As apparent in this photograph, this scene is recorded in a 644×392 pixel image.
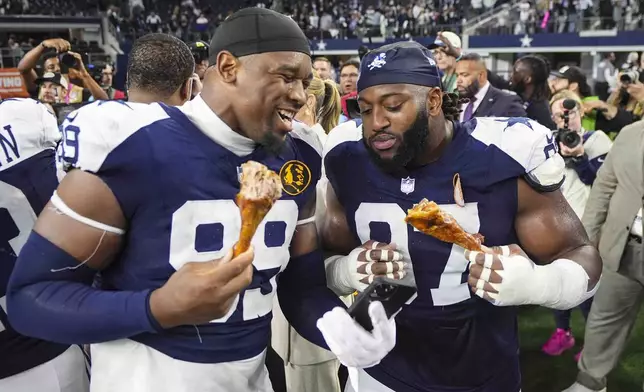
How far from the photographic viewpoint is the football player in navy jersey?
5.31ft

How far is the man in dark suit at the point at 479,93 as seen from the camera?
405 centimetres

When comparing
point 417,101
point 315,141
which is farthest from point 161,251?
point 417,101

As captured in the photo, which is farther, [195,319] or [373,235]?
[373,235]

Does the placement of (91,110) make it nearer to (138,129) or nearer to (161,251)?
(138,129)

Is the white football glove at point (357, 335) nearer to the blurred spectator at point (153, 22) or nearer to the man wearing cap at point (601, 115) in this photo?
the man wearing cap at point (601, 115)

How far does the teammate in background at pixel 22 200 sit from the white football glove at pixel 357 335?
2.95ft

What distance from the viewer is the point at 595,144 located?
336 centimetres

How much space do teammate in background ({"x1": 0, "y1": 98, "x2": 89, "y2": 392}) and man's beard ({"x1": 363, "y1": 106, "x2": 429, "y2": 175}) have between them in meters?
0.92

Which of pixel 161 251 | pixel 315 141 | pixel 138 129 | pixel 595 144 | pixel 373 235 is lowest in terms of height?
pixel 595 144

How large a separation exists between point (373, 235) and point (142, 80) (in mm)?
1141

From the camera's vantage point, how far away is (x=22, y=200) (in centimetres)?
161

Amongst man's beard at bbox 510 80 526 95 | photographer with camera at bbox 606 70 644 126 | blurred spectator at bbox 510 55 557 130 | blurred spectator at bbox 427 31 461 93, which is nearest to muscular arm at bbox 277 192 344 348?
photographer with camera at bbox 606 70 644 126

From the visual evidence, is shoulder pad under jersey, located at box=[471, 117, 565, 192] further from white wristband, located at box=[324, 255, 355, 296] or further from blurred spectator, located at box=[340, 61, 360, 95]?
blurred spectator, located at box=[340, 61, 360, 95]

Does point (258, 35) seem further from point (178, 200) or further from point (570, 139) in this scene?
point (570, 139)
